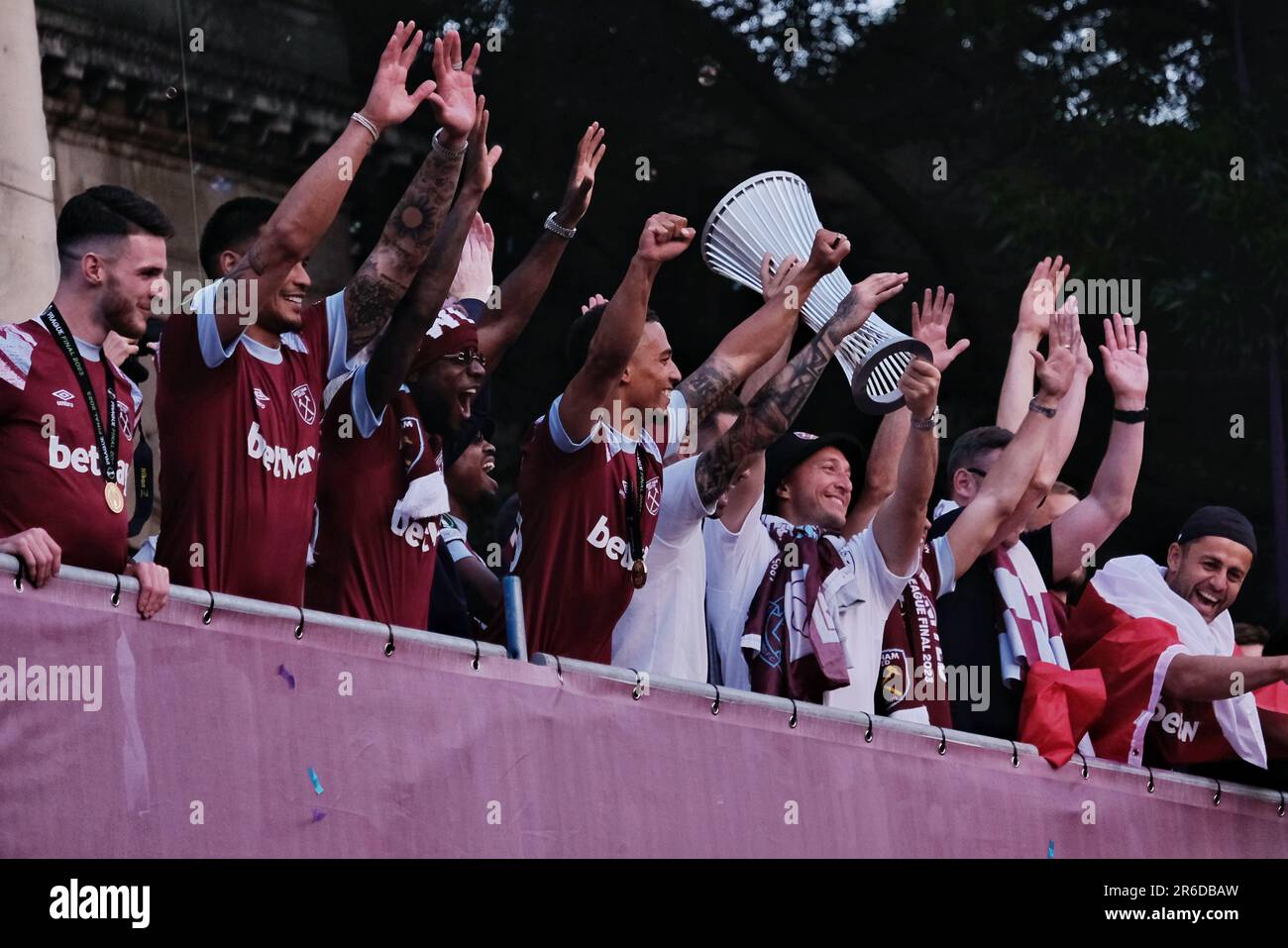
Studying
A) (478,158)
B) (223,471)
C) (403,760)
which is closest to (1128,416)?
(478,158)

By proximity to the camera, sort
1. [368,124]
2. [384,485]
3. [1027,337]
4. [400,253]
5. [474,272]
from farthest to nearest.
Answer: [1027,337] < [474,272] < [384,485] < [400,253] < [368,124]

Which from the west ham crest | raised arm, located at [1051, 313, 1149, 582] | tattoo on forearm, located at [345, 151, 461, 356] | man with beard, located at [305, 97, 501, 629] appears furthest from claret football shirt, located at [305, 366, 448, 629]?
→ raised arm, located at [1051, 313, 1149, 582]

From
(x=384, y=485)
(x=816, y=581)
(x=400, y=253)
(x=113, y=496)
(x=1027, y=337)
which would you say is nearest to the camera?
(x=113, y=496)

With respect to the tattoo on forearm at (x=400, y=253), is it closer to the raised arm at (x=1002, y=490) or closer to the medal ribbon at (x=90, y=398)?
the medal ribbon at (x=90, y=398)

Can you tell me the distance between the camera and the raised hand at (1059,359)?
7035 millimetres

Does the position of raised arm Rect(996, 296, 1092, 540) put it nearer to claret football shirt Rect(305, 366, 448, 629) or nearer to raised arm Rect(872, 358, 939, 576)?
raised arm Rect(872, 358, 939, 576)

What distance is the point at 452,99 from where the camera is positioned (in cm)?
534

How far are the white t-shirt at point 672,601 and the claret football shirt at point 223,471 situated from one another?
124cm

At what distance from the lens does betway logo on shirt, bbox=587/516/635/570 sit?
18.8ft

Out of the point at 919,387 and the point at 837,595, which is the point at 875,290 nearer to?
the point at 919,387

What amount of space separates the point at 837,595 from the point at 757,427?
54 cm

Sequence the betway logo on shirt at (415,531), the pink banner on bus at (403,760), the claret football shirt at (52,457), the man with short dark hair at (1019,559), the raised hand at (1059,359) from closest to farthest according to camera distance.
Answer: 1. the pink banner on bus at (403,760)
2. the claret football shirt at (52,457)
3. the betway logo on shirt at (415,531)
4. the man with short dark hair at (1019,559)
5. the raised hand at (1059,359)

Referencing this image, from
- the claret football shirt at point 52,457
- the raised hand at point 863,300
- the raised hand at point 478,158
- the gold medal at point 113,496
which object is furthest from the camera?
the raised hand at point 863,300

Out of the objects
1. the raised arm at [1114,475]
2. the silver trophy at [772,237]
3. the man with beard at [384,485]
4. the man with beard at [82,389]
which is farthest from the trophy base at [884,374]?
the man with beard at [82,389]
